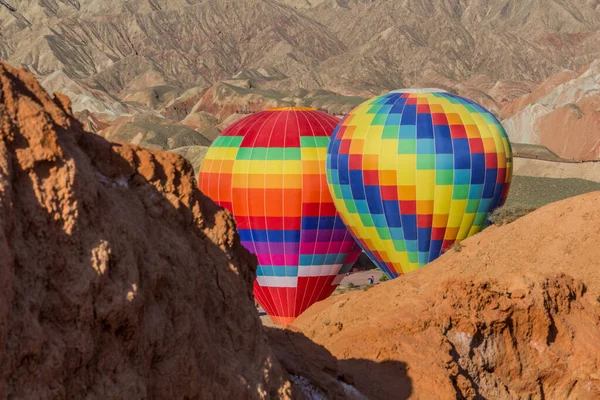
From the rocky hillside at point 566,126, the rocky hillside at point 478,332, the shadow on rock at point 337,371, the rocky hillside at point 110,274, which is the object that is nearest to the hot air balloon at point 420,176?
the rocky hillside at point 478,332

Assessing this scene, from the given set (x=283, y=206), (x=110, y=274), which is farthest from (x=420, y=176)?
(x=110, y=274)

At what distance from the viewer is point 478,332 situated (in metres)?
18.3

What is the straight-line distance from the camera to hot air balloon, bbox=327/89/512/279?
31.0 meters

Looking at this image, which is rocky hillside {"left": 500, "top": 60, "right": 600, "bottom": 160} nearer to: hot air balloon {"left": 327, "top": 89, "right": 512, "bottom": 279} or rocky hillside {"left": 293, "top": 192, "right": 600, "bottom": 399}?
hot air balloon {"left": 327, "top": 89, "right": 512, "bottom": 279}

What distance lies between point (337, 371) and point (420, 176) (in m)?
16.7

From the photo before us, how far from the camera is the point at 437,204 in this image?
3106 cm

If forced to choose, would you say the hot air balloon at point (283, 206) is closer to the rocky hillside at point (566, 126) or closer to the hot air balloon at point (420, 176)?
the hot air balloon at point (420, 176)

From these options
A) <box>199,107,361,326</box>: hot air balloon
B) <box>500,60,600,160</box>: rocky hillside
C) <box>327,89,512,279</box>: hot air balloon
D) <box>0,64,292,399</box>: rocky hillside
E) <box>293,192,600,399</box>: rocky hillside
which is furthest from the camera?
<box>500,60,600,160</box>: rocky hillside

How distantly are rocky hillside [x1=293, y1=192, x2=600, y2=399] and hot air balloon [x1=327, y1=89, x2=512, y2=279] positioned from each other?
9.74m

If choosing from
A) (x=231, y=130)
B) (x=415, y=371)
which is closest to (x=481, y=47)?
(x=231, y=130)

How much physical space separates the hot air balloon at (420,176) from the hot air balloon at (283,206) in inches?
110

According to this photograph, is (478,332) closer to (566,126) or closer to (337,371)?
(337,371)

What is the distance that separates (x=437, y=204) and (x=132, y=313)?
2200 centimetres

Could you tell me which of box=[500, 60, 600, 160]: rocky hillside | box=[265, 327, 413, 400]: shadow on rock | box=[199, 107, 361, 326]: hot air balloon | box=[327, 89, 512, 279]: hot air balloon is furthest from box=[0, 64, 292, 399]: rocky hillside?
box=[500, 60, 600, 160]: rocky hillside
